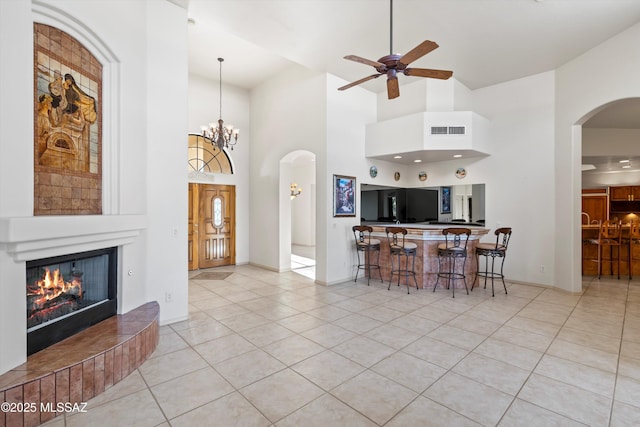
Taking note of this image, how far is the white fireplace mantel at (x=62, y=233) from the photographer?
195cm

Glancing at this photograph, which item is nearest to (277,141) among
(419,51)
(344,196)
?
(344,196)

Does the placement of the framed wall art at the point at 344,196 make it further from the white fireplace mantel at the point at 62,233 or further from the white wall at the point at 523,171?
the white fireplace mantel at the point at 62,233

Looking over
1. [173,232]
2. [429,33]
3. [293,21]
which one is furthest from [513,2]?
[173,232]

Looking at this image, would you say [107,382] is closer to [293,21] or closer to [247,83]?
[293,21]

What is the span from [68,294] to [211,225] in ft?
14.9

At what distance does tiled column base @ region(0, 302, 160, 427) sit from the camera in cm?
186

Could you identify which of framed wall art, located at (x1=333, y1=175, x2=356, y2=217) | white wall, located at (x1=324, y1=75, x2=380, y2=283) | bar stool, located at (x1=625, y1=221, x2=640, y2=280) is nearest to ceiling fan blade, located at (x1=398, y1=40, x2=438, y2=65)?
white wall, located at (x1=324, y1=75, x2=380, y2=283)

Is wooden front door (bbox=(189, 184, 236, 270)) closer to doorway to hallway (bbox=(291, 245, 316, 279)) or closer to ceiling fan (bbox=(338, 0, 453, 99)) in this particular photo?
doorway to hallway (bbox=(291, 245, 316, 279))

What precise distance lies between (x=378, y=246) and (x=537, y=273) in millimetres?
2948

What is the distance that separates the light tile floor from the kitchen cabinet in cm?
617

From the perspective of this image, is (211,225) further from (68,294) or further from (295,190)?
(68,294)

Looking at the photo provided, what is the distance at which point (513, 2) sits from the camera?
360 centimetres

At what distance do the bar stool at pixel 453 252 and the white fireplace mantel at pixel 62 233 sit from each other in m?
4.44

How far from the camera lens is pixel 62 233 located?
228 cm
